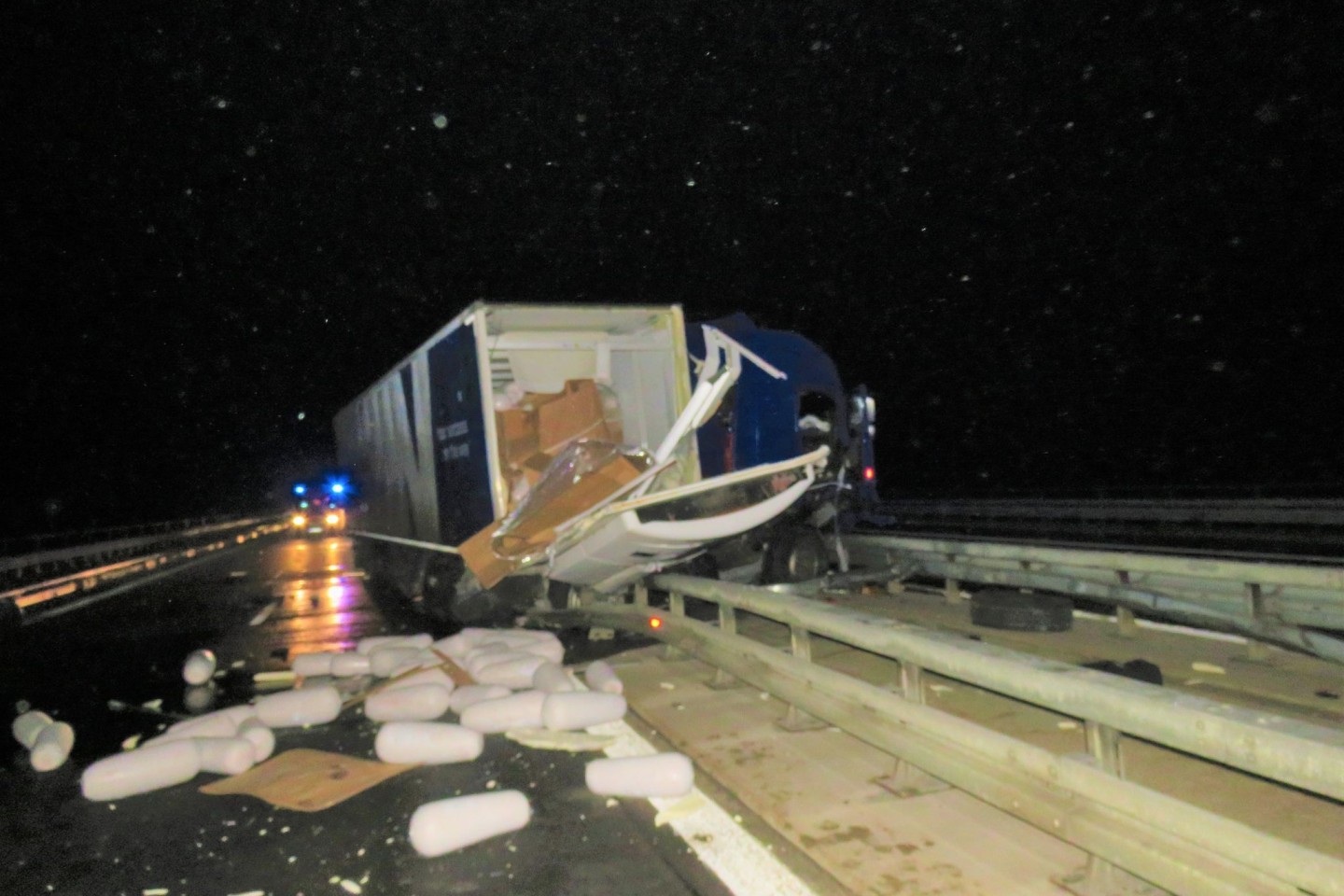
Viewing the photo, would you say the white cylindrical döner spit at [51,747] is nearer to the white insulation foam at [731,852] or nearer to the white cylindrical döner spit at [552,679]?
the white cylindrical döner spit at [552,679]

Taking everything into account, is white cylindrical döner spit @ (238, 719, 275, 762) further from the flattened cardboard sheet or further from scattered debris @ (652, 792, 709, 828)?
scattered debris @ (652, 792, 709, 828)

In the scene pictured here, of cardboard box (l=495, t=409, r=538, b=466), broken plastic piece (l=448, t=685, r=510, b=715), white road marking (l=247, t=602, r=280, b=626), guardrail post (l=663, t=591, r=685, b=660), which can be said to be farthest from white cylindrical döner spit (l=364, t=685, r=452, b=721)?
white road marking (l=247, t=602, r=280, b=626)

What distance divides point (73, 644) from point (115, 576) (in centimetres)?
1302

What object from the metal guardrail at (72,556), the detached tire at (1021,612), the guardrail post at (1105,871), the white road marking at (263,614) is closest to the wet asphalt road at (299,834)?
the guardrail post at (1105,871)

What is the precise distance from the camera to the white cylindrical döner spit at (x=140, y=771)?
5.18 meters

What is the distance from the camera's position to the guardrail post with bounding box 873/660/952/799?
14.7 feet

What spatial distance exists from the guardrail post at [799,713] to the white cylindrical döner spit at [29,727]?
4.51 meters

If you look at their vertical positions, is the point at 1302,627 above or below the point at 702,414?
below

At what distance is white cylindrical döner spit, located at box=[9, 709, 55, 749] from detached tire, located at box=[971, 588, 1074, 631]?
20.8 feet

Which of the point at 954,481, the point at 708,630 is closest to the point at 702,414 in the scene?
the point at 708,630

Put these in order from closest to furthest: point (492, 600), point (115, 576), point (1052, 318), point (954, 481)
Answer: point (492, 600), point (115, 576), point (954, 481), point (1052, 318)

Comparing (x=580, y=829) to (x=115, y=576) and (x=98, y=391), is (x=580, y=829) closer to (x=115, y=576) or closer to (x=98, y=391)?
(x=115, y=576)

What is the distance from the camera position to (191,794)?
207 inches

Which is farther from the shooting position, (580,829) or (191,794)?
(191,794)
